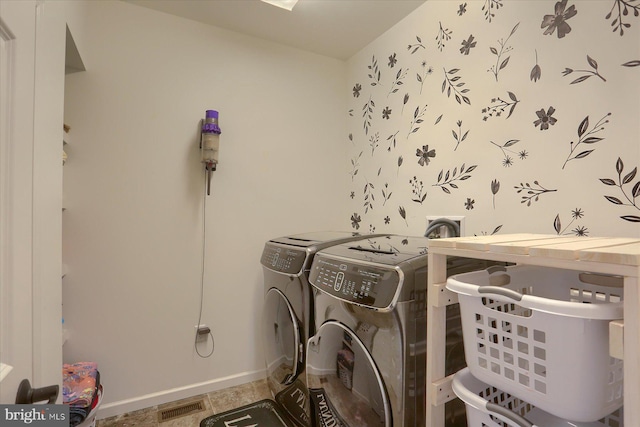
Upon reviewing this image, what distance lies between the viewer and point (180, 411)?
177 centimetres

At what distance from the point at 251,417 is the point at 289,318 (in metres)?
0.62

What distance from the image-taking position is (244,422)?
5.41 ft

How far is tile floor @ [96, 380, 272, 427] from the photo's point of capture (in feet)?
5.47

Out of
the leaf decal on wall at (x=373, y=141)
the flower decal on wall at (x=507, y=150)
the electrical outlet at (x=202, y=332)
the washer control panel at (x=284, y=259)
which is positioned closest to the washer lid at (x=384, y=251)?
the washer control panel at (x=284, y=259)

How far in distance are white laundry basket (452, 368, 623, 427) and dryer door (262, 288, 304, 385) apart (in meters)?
0.78

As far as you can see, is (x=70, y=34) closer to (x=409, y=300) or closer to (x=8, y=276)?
(x=8, y=276)

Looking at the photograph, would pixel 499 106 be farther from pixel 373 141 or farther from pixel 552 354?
pixel 552 354

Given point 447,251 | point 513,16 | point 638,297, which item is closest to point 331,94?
point 513,16

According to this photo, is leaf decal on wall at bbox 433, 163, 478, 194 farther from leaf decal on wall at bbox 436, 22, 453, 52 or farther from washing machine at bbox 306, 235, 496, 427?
leaf decal on wall at bbox 436, 22, 453, 52

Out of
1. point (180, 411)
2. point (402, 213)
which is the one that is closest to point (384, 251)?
point (402, 213)

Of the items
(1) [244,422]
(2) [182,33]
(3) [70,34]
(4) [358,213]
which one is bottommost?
(1) [244,422]

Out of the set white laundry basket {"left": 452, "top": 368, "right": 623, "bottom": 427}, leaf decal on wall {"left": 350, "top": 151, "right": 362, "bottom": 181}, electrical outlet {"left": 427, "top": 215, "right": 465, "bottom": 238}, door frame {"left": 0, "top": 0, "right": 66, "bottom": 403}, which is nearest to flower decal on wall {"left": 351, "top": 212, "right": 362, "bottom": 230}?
leaf decal on wall {"left": 350, "top": 151, "right": 362, "bottom": 181}

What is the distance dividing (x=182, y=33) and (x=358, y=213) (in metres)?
1.61

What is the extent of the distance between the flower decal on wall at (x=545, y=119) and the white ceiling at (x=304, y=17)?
98cm
